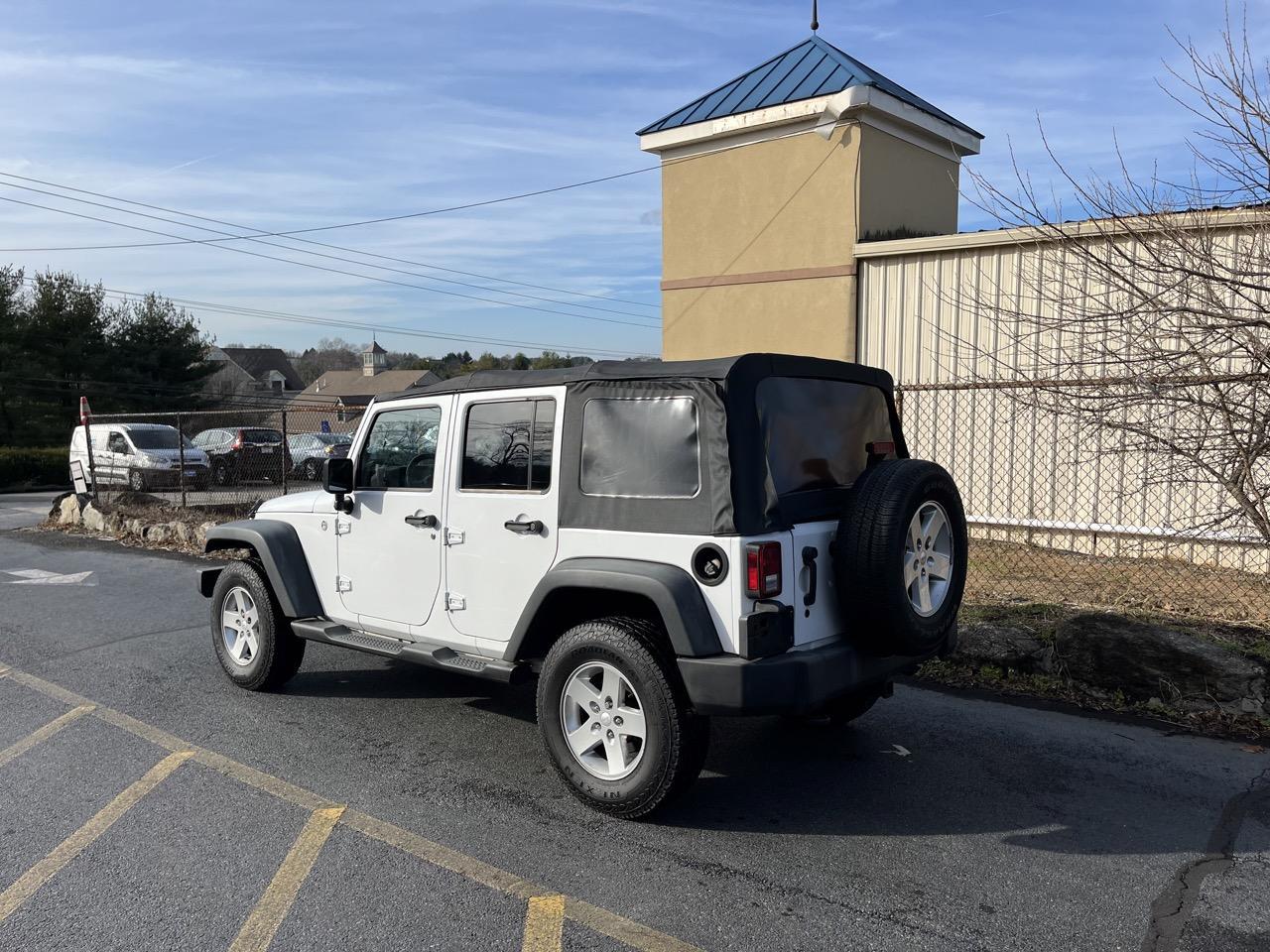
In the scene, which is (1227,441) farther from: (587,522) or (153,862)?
(153,862)

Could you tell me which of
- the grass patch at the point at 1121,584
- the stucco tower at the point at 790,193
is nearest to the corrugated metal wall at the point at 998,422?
the grass patch at the point at 1121,584

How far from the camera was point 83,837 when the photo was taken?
13.0 feet

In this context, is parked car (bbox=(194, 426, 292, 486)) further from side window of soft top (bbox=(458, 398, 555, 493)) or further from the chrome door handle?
the chrome door handle

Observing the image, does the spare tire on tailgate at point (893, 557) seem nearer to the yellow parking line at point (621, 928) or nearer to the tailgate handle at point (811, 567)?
the tailgate handle at point (811, 567)

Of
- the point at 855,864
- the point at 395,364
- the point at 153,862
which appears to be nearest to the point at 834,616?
the point at 855,864

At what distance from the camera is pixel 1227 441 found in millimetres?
6016

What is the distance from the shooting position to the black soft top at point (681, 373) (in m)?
4.02

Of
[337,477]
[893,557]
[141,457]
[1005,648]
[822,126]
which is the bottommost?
[1005,648]

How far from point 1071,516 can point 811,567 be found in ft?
22.8

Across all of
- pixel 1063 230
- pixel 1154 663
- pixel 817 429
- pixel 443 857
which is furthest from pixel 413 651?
pixel 1063 230

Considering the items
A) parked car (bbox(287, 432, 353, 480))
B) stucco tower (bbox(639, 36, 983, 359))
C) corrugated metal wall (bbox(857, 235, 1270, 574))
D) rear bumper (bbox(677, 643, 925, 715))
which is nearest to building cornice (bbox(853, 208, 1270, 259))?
corrugated metal wall (bbox(857, 235, 1270, 574))

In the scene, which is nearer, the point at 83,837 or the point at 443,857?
the point at 443,857

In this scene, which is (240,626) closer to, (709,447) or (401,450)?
(401,450)

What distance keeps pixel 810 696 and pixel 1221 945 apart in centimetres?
153
